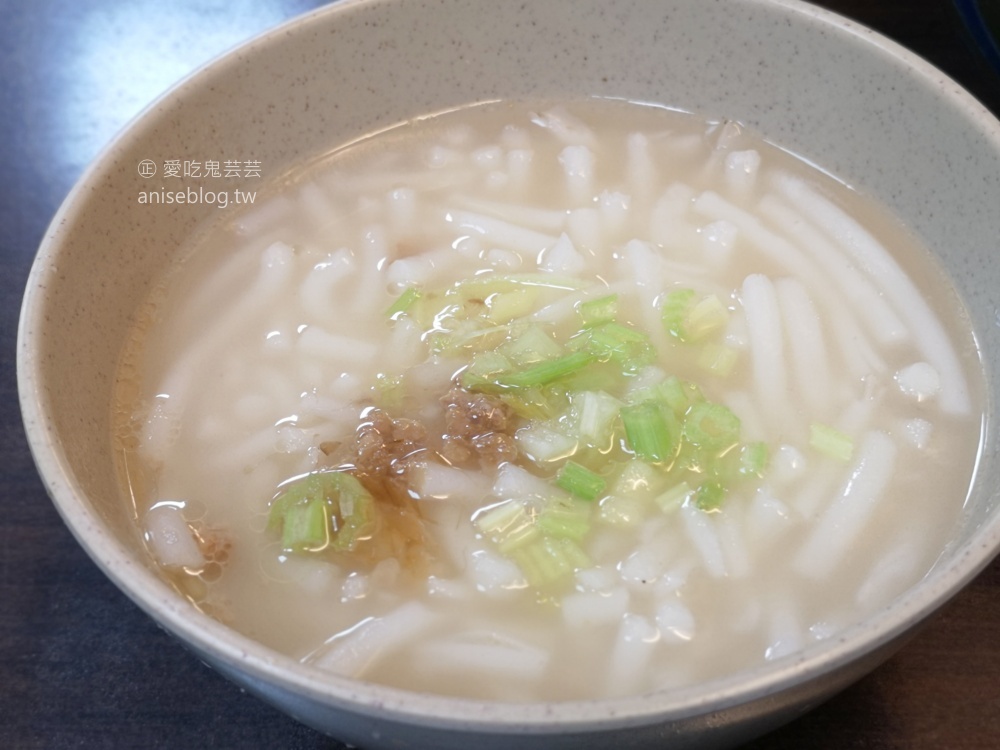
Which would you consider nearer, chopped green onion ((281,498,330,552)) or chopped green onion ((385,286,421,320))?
chopped green onion ((281,498,330,552))

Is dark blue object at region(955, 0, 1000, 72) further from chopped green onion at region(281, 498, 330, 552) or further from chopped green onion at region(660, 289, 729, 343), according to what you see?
chopped green onion at region(281, 498, 330, 552)

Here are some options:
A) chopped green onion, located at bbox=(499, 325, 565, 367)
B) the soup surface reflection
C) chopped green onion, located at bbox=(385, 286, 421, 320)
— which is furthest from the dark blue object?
chopped green onion, located at bbox=(385, 286, 421, 320)

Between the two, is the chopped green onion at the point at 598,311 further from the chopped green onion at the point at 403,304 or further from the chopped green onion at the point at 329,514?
the chopped green onion at the point at 329,514

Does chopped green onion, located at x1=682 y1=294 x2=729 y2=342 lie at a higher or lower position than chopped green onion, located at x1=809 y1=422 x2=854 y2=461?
higher

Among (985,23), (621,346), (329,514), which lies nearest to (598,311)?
(621,346)

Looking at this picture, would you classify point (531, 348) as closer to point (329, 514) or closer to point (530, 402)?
point (530, 402)

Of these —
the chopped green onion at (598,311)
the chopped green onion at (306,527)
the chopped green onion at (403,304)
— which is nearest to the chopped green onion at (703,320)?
the chopped green onion at (598,311)

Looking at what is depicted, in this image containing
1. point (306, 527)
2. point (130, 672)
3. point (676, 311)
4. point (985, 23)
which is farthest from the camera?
point (985, 23)
